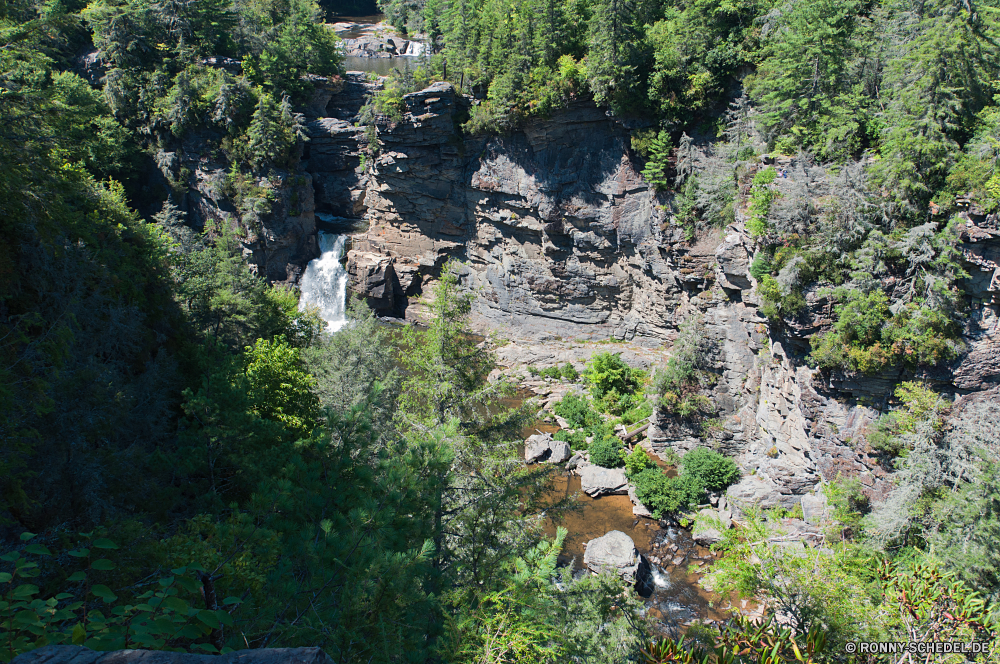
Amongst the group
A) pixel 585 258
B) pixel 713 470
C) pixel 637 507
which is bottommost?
pixel 637 507

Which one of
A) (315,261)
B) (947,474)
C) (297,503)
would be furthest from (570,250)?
(297,503)

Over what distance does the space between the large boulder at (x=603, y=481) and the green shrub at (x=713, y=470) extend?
246 centimetres

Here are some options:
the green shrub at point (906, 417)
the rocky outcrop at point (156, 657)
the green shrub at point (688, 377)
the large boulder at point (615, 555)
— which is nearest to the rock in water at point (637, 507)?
the large boulder at point (615, 555)

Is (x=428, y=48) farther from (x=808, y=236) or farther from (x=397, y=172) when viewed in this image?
(x=808, y=236)

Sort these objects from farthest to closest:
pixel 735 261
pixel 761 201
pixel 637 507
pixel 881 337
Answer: pixel 735 261 → pixel 637 507 → pixel 761 201 → pixel 881 337

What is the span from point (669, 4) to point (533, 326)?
58.7ft

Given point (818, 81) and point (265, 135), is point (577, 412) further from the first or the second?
point (265, 135)

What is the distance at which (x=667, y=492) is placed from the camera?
18.0 m

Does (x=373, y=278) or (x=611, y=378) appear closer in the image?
(x=611, y=378)

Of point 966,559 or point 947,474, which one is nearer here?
point 966,559

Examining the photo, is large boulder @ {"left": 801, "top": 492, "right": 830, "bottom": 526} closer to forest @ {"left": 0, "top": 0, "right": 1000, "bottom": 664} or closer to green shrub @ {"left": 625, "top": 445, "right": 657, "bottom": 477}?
forest @ {"left": 0, "top": 0, "right": 1000, "bottom": 664}

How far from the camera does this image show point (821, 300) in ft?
49.7

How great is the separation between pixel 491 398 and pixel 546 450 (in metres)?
10.8

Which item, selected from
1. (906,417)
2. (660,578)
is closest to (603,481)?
(660,578)
